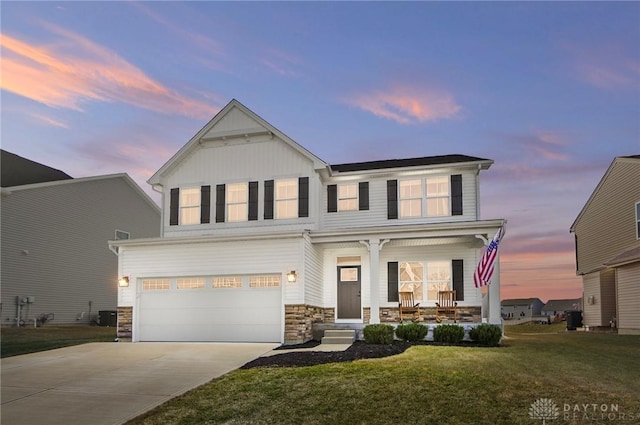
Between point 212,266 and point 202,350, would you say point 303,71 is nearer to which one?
point 212,266

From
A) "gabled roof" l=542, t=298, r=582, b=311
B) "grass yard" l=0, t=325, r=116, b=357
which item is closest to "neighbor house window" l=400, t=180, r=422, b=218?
"grass yard" l=0, t=325, r=116, b=357

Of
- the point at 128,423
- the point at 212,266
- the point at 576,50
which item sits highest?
the point at 576,50

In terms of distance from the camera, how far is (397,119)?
69.2ft

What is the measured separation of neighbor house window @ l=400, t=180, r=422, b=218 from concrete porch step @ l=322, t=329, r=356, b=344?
4861 mm

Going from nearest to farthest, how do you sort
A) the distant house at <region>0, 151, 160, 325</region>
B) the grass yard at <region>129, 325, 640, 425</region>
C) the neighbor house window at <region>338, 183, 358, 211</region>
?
1. the grass yard at <region>129, 325, 640, 425</region>
2. the neighbor house window at <region>338, 183, 358, 211</region>
3. the distant house at <region>0, 151, 160, 325</region>

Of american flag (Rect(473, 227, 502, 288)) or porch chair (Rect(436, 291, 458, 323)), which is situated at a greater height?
american flag (Rect(473, 227, 502, 288))

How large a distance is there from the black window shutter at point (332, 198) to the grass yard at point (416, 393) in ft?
28.2

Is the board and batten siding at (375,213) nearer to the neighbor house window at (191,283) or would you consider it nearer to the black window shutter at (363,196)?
the black window shutter at (363,196)

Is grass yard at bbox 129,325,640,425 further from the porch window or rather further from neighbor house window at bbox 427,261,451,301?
the porch window

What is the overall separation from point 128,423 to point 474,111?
15727 mm

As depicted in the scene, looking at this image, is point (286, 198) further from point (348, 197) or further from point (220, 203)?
point (220, 203)

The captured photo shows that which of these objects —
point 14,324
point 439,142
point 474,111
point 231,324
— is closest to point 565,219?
point 439,142

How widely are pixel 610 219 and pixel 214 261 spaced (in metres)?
18.6

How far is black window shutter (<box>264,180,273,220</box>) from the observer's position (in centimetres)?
1964
